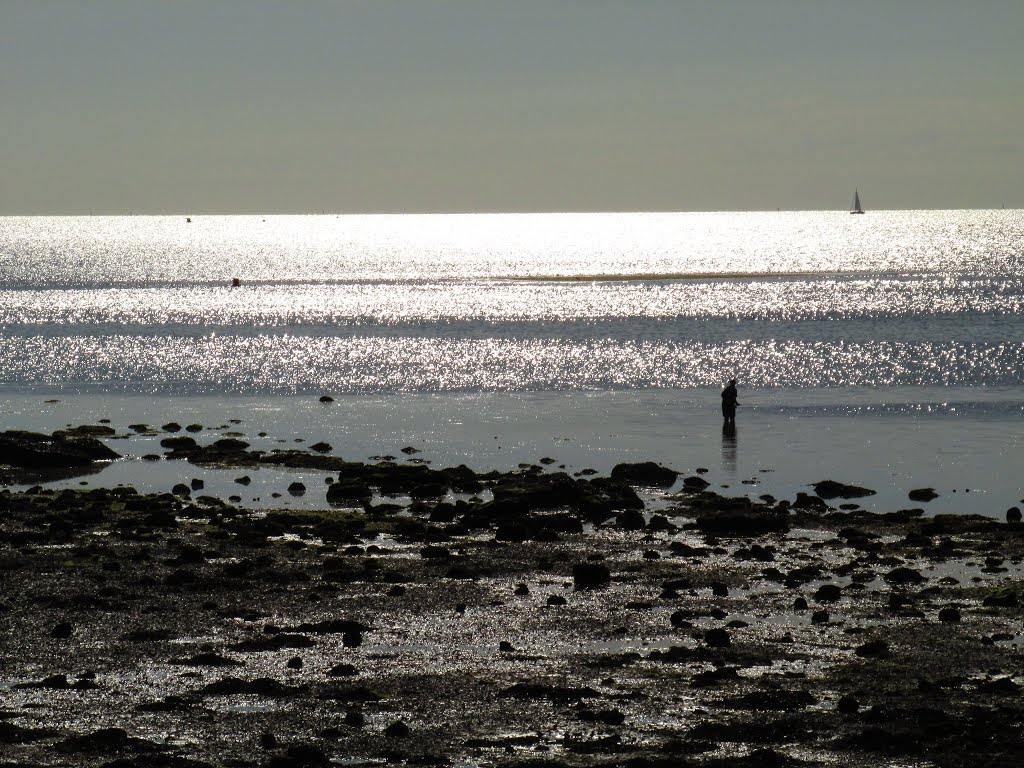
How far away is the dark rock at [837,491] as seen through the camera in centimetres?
3759

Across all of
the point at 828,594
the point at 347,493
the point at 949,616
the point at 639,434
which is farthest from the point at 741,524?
the point at 639,434

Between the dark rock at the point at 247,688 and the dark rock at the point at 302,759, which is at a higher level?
the dark rock at the point at 247,688

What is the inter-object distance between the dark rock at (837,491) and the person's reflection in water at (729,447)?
190 inches

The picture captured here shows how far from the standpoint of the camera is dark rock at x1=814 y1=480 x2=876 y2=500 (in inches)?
1480

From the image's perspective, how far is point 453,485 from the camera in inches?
1554

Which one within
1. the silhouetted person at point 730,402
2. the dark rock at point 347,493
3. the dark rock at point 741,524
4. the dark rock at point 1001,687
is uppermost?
the silhouetted person at point 730,402

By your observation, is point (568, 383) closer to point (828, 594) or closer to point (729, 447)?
point (729, 447)

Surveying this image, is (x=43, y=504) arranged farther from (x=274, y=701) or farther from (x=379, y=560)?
(x=274, y=701)

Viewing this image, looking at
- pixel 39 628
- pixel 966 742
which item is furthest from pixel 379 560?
pixel 966 742

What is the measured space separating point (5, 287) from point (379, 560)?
166 metres

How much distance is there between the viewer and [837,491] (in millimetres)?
37906

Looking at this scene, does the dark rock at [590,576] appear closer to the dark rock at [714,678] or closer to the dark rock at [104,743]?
the dark rock at [714,678]

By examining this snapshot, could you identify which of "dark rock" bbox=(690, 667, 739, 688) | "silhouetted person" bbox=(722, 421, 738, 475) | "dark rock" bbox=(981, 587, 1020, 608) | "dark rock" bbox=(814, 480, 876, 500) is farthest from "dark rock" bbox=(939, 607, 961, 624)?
"silhouetted person" bbox=(722, 421, 738, 475)

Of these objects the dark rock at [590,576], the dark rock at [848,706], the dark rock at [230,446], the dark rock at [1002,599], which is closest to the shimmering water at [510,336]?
the dark rock at [230,446]
